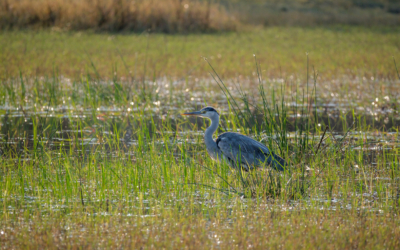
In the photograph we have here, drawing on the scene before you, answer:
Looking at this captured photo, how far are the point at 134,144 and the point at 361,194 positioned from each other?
3074 mm

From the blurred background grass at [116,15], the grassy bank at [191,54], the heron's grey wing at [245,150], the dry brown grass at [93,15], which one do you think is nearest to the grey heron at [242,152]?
the heron's grey wing at [245,150]

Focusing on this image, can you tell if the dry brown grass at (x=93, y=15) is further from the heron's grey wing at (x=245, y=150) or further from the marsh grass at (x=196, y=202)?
the heron's grey wing at (x=245, y=150)

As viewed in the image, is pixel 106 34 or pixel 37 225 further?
pixel 106 34

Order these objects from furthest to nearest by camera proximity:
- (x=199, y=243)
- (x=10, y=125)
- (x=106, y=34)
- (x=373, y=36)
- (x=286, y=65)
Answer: (x=373, y=36) → (x=106, y=34) → (x=286, y=65) → (x=10, y=125) → (x=199, y=243)

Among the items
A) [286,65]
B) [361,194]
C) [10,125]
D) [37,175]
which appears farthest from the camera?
[286,65]

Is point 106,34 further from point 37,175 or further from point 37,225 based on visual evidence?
point 37,225

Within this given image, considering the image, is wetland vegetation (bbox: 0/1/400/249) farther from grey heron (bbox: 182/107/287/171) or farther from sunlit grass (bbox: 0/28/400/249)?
grey heron (bbox: 182/107/287/171)

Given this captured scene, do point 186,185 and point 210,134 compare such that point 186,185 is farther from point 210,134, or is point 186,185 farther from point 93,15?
point 93,15

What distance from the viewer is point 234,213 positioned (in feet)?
14.6

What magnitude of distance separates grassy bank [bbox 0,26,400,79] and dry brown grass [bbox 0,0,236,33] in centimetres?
102

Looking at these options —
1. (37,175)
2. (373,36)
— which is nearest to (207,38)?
(373,36)

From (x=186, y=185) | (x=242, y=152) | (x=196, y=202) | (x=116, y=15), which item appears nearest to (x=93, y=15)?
(x=116, y=15)

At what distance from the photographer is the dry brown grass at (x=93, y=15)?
63.7 ft

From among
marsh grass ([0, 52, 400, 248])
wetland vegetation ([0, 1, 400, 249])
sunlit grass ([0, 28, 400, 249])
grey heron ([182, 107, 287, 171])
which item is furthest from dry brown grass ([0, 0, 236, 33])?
grey heron ([182, 107, 287, 171])
